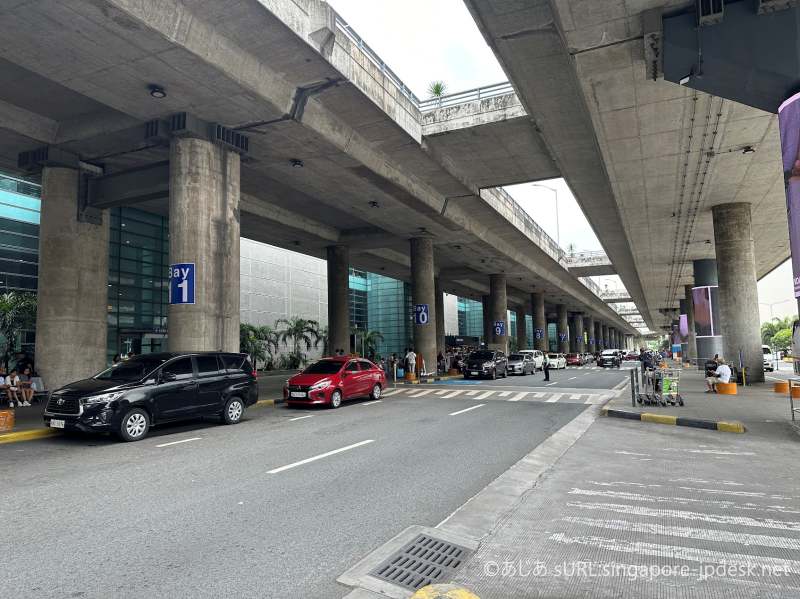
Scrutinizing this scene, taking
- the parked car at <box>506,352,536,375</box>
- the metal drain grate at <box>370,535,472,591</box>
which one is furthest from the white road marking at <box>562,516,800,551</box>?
the parked car at <box>506,352,536,375</box>

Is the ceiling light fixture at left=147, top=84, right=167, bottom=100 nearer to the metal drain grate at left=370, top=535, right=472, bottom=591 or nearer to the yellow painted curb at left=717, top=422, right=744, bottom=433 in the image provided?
the metal drain grate at left=370, top=535, right=472, bottom=591

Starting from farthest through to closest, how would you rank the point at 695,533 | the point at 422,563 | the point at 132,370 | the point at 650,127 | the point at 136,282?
the point at 136,282
the point at 650,127
the point at 132,370
the point at 695,533
the point at 422,563

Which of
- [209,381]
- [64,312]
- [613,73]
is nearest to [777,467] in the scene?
[613,73]

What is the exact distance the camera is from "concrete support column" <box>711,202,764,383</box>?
78.5 feet

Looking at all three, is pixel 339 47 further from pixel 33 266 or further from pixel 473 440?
pixel 33 266

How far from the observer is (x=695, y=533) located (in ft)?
16.6

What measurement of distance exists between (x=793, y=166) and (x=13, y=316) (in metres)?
28.4

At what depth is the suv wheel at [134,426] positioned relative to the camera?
10359 mm

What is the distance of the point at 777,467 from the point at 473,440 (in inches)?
196

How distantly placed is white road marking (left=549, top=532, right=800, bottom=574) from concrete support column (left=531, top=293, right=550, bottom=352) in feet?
193

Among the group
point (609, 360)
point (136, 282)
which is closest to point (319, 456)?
point (136, 282)

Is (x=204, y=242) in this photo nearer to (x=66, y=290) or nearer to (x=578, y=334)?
(x=66, y=290)

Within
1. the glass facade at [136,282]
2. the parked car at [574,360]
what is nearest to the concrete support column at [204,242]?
the glass facade at [136,282]

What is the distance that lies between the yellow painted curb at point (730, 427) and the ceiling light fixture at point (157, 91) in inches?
639
